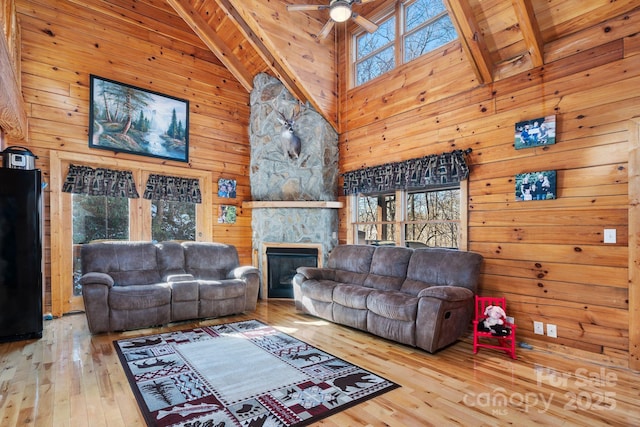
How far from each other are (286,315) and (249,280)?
692 mm

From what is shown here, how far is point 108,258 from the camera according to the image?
171 inches

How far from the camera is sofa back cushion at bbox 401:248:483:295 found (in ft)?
11.8

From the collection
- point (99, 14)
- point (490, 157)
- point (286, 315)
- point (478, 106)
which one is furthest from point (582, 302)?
point (99, 14)

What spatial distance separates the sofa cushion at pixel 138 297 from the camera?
3.80 metres

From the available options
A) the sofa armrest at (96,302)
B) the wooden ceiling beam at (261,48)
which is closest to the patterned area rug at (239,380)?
the sofa armrest at (96,302)

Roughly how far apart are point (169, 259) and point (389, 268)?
3.00 meters

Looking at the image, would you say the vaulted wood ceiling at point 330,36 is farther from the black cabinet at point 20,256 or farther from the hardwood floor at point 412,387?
the black cabinet at point 20,256

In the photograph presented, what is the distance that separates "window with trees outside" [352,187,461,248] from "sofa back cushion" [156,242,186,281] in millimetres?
2673

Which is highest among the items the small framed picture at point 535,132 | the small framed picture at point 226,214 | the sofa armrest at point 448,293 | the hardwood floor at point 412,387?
the small framed picture at point 535,132

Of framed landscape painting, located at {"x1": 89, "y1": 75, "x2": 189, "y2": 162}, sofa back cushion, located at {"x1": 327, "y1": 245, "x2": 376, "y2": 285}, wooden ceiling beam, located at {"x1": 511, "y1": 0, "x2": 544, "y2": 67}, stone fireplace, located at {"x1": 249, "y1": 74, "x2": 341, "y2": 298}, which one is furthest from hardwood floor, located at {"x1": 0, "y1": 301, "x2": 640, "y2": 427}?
wooden ceiling beam, located at {"x1": 511, "y1": 0, "x2": 544, "y2": 67}

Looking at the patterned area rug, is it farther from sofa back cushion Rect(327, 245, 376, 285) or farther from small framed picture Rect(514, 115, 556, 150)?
small framed picture Rect(514, 115, 556, 150)

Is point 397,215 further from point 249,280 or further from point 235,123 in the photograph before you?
point 235,123

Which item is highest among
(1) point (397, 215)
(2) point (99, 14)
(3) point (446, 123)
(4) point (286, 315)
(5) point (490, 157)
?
(2) point (99, 14)

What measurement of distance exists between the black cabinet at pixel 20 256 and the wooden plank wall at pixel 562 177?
15.2 ft
